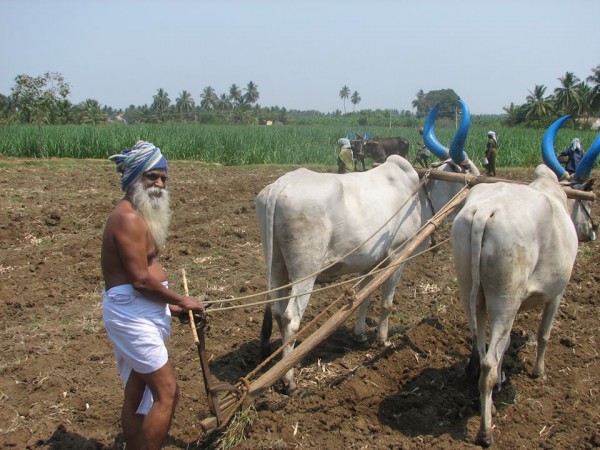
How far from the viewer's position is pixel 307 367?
539 centimetres

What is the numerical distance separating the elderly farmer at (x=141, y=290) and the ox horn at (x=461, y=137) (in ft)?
10.9

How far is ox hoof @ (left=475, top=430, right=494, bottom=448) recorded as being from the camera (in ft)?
13.2

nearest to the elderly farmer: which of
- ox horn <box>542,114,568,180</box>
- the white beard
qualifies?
the white beard

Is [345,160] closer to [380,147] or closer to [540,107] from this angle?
[380,147]

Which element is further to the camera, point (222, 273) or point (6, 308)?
point (222, 273)

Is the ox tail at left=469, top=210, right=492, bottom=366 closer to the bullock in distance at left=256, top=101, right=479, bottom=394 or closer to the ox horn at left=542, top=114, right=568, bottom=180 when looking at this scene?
the bullock in distance at left=256, top=101, right=479, bottom=394

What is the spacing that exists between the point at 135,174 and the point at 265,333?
2251 mm

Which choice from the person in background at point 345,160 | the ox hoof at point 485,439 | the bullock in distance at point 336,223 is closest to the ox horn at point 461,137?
the bullock in distance at point 336,223

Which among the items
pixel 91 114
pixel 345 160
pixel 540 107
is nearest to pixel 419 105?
pixel 540 107

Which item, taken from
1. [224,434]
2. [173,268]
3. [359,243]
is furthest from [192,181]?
[224,434]

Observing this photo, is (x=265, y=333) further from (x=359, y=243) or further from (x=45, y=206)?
(x=45, y=206)

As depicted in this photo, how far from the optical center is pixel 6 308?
261 inches

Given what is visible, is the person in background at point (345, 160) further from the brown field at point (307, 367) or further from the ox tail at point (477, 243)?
the ox tail at point (477, 243)

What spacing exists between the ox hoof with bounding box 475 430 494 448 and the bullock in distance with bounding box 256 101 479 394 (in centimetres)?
156
